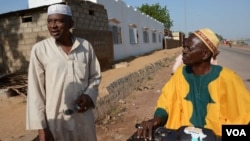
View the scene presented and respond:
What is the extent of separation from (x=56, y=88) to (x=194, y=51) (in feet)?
3.57

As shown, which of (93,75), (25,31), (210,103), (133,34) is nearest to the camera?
(210,103)

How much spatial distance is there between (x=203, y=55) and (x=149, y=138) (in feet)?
2.72

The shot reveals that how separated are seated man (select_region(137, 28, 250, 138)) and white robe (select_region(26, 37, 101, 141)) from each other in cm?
67

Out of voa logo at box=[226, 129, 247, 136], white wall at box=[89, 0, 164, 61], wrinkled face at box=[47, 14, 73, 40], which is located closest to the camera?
voa logo at box=[226, 129, 247, 136]

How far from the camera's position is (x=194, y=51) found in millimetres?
2596

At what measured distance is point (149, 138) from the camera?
84.3 inches

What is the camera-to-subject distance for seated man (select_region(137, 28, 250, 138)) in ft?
8.12

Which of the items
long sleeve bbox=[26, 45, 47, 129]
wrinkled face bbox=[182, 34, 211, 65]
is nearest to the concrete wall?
long sleeve bbox=[26, 45, 47, 129]

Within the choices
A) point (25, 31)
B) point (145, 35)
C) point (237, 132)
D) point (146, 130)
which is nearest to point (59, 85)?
point (146, 130)

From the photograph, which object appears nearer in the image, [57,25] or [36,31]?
[57,25]

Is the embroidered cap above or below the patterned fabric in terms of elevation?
above

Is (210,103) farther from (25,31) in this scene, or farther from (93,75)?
(25,31)

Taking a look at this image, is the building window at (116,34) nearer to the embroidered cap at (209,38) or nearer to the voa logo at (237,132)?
the embroidered cap at (209,38)

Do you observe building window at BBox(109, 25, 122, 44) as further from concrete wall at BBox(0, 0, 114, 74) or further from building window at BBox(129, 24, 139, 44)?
concrete wall at BBox(0, 0, 114, 74)
